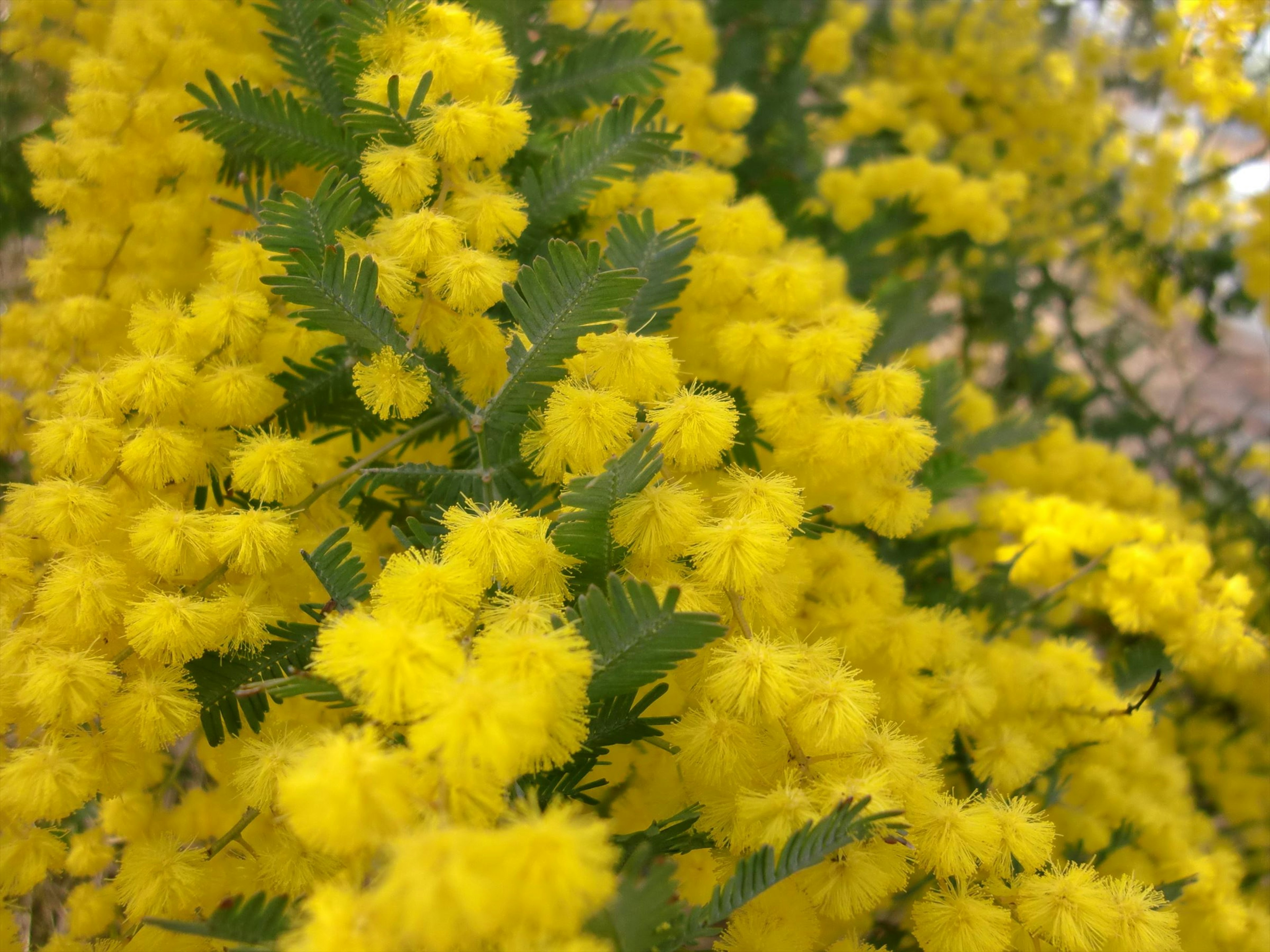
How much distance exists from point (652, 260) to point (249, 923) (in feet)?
2.65

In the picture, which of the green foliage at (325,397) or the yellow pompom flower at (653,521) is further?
the green foliage at (325,397)

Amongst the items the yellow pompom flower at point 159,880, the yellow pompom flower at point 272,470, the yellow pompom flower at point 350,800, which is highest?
the yellow pompom flower at point 350,800

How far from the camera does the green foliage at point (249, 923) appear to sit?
660 millimetres

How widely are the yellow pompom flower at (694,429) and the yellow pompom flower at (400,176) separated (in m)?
0.38

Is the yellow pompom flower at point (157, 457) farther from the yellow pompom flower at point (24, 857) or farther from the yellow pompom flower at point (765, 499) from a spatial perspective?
the yellow pompom flower at point (765, 499)

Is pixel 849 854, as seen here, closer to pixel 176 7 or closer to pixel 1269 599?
pixel 176 7

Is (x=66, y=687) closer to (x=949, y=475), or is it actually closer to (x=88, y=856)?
(x=88, y=856)

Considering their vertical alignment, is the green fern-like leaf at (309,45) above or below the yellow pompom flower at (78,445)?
above

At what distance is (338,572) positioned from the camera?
0.84 meters

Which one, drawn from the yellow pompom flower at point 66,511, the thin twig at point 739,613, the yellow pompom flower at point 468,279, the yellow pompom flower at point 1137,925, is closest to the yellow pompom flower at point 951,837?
the yellow pompom flower at point 1137,925

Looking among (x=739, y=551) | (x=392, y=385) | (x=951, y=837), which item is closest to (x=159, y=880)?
(x=392, y=385)

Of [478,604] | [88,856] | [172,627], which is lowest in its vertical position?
[88,856]

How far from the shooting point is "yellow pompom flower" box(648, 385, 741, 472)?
2.83 ft

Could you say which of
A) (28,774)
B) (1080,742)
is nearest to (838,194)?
(1080,742)
